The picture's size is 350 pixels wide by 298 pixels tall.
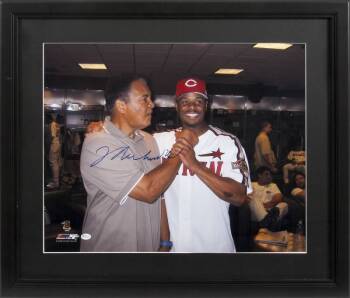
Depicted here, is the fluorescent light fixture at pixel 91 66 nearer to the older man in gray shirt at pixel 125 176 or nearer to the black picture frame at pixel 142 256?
the older man in gray shirt at pixel 125 176

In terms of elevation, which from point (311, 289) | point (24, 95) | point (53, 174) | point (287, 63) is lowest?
point (311, 289)

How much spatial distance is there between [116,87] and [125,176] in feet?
2.62

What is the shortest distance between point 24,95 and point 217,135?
175 cm

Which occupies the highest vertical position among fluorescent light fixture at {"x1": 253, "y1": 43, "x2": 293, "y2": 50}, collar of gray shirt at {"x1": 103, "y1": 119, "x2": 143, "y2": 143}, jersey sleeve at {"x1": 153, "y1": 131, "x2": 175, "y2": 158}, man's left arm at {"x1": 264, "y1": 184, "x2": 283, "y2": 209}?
fluorescent light fixture at {"x1": 253, "y1": 43, "x2": 293, "y2": 50}

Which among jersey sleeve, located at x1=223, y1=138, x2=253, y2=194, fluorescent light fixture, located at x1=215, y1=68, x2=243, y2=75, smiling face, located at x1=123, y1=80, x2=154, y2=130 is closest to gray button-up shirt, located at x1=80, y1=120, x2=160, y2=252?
smiling face, located at x1=123, y1=80, x2=154, y2=130

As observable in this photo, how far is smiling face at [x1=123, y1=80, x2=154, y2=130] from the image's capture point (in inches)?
183

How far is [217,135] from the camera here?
15.4 feet

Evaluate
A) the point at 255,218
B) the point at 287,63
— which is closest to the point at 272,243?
the point at 255,218

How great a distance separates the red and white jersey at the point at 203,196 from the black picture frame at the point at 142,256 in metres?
0.15

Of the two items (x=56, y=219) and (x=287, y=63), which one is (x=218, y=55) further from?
(x=56, y=219)

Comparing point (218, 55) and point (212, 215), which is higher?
point (218, 55)

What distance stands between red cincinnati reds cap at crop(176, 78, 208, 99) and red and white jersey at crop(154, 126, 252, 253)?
369mm

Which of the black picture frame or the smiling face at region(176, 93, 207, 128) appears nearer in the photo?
the black picture frame

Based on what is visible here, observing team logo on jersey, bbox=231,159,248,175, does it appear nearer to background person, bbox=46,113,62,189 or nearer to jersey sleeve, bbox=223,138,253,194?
jersey sleeve, bbox=223,138,253,194
